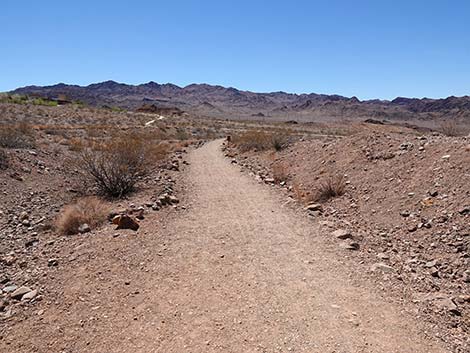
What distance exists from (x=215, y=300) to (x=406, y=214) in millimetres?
4709

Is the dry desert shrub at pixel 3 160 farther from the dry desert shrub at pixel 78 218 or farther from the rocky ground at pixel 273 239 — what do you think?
the dry desert shrub at pixel 78 218

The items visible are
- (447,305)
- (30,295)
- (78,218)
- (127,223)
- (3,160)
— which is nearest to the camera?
(447,305)

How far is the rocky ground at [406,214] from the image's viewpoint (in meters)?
5.78

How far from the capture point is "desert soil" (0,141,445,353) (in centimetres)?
476

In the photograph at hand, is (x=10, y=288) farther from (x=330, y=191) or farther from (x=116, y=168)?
(x=330, y=191)

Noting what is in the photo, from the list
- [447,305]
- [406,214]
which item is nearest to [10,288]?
[447,305]

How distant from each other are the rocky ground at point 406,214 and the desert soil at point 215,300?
421mm

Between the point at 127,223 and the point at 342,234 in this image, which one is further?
the point at 127,223

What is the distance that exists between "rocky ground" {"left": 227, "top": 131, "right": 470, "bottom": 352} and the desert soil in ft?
1.38

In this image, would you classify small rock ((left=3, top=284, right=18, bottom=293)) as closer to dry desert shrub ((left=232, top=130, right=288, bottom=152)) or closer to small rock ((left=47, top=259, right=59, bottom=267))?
small rock ((left=47, top=259, right=59, bottom=267))

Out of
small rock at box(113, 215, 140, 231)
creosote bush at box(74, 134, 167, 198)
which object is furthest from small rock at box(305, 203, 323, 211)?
creosote bush at box(74, 134, 167, 198)

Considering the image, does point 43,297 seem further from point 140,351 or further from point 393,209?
point 393,209

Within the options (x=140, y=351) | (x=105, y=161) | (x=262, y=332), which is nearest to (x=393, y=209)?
(x=262, y=332)

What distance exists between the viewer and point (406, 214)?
8586mm
